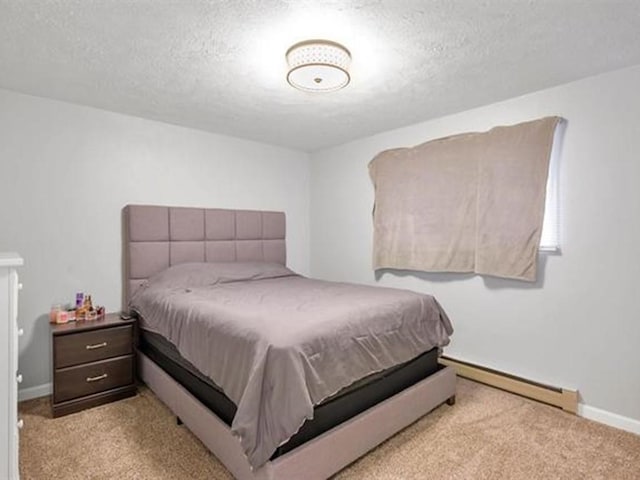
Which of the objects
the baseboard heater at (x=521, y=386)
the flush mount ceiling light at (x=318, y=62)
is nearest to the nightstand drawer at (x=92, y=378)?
the flush mount ceiling light at (x=318, y=62)

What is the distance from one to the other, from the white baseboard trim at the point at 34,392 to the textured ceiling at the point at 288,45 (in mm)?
2232

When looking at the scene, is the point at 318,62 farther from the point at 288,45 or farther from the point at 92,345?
the point at 92,345

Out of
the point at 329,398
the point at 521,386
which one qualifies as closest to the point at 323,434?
the point at 329,398

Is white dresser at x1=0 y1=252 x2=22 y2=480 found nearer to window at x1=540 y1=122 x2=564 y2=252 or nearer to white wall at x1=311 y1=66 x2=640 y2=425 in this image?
white wall at x1=311 y1=66 x2=640 y2=425

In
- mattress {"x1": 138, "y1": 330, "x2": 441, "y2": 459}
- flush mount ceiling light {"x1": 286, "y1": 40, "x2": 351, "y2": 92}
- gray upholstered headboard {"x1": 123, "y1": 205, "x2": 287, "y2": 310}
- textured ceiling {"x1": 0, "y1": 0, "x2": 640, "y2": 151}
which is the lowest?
mattress {"x1": 138, "y1": 330, "x2": 441, "y2": 459}

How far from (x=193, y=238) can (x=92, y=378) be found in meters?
1.44

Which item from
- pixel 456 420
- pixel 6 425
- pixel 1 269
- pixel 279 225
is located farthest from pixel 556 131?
pixel 6 425

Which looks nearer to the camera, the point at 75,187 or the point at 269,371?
the point at 269,371

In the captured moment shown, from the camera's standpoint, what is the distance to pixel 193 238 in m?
3.45

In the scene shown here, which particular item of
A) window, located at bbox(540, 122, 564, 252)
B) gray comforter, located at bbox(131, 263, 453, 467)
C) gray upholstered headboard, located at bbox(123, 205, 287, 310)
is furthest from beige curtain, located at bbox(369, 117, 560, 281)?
gray upholstered headboard, located at bbox(123, 205, 287, 310)

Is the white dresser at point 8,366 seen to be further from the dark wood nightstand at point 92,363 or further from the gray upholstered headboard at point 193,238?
the gray upholstered headboard at point 193,238

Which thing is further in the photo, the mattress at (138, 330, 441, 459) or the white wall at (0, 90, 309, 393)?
the white wall at (0, 90, 309, 393)

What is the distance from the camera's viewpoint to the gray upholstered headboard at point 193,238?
10.0ft

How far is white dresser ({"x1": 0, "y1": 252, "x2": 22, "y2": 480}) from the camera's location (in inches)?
56.5
